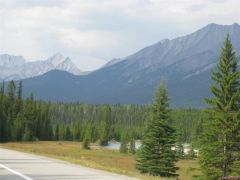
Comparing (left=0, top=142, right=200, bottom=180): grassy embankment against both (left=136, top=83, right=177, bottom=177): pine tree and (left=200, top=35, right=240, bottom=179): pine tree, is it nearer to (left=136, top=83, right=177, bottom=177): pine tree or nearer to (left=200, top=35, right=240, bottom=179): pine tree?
(left=136, top=83, right=177, bottom=177): pine tree

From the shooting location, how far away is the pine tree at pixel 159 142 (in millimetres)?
49094

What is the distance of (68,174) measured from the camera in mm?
19656

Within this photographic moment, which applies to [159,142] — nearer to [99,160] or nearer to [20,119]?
[99,160]

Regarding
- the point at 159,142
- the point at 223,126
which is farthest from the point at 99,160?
the point at 223,126

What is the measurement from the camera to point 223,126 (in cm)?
3962

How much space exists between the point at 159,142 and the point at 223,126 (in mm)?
11483

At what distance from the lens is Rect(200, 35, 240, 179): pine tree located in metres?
38.8

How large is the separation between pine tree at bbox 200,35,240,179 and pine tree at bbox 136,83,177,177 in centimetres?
874

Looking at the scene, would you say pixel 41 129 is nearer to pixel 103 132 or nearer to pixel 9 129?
pixel 9 129


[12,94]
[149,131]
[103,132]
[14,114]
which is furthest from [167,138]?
[103,132]

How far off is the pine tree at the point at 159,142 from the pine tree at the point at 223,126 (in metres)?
8.74

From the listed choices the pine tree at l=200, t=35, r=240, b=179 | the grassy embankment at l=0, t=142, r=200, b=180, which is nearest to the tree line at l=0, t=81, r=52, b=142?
the grassy embankment at l=0, t=142, r=200, b=180

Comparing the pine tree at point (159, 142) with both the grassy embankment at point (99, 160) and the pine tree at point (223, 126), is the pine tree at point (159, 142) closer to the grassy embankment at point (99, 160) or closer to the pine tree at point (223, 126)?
the grassy embankment at point (99, 160)

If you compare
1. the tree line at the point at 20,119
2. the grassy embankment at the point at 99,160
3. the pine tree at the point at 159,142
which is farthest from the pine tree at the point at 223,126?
the tree line at the point at 20,119
